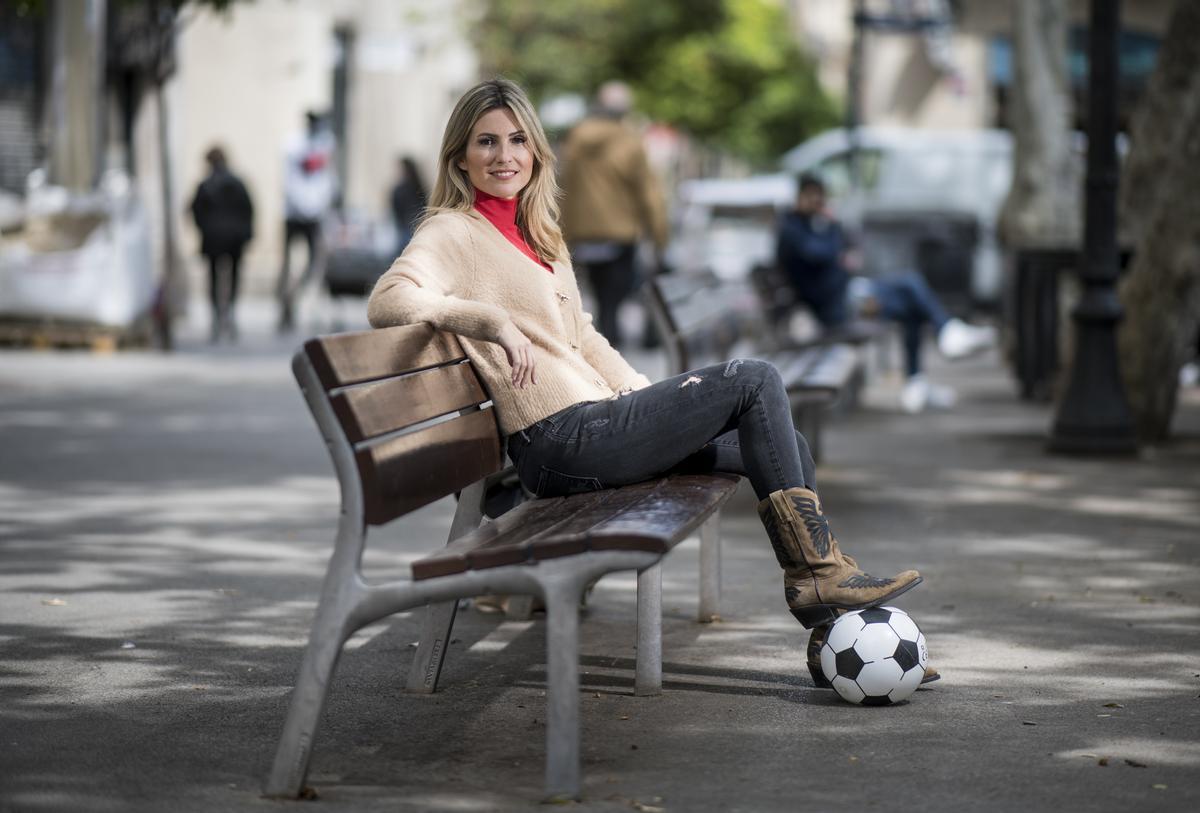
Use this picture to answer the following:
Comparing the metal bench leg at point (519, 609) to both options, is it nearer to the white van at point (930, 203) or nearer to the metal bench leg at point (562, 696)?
the metal bench leg at point (562, 696)

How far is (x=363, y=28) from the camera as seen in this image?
33031mm

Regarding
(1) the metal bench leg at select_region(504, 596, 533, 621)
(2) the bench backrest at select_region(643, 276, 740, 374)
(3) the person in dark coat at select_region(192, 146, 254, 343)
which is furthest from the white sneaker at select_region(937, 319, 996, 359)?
(1) the metal bench leg at select_region(504, 596, 533, 621)

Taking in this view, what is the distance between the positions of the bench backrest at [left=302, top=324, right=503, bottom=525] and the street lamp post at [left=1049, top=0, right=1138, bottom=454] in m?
6.09

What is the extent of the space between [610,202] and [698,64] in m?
33.6

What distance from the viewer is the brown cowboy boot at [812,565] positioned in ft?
16.2

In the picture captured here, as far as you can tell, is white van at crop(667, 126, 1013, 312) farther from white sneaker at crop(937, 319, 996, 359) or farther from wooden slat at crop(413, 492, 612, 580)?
wooden slat at crop(413, 492, 612, 580)

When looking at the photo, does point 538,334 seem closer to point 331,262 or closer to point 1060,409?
point 1060,409

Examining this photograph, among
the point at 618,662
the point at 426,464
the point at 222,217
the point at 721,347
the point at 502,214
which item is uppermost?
the point at 502,214

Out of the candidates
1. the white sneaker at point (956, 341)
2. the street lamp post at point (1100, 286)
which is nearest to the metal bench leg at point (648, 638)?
the street lamp post at point (1100, 286)

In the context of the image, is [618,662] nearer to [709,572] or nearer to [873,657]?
[709,572]

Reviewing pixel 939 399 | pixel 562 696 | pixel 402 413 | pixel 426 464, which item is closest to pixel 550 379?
pixel 426 464

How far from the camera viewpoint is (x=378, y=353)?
14.6 ft

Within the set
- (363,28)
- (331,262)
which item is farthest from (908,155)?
(363,28)

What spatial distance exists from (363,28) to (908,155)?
1148cm
